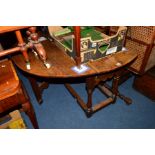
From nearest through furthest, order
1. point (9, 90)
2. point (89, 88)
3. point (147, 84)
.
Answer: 1. point (9, 90)
2. point (89, 88)
3. point (147, 84)

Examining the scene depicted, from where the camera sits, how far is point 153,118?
209cm

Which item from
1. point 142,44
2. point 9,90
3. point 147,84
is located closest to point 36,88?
point 9,90

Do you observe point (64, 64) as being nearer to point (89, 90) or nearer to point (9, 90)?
point (89, 90)

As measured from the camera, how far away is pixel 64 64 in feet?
5.13

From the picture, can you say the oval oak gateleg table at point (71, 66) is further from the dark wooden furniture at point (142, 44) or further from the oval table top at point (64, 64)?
the dark wooden furniture at point (142, 44)

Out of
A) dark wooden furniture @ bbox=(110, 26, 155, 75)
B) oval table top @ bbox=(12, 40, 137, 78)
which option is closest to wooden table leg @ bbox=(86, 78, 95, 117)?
oval table top @ bbox=(12, 40, 137, 78)

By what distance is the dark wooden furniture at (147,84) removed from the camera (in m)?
2.17

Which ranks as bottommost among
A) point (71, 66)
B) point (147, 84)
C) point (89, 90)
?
point (147, 84)

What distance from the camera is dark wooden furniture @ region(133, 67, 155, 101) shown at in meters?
2.17

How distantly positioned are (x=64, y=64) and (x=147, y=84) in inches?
52.9

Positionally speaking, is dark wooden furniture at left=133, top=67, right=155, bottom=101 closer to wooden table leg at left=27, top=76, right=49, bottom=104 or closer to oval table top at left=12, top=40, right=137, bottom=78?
oval table top at left=12, top=40, right=137, bottom=78

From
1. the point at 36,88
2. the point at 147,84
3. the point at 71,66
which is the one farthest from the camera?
the point at 147,84

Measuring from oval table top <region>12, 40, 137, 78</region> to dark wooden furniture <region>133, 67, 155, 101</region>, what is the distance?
68 cm

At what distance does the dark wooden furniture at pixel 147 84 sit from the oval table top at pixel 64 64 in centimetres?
68
